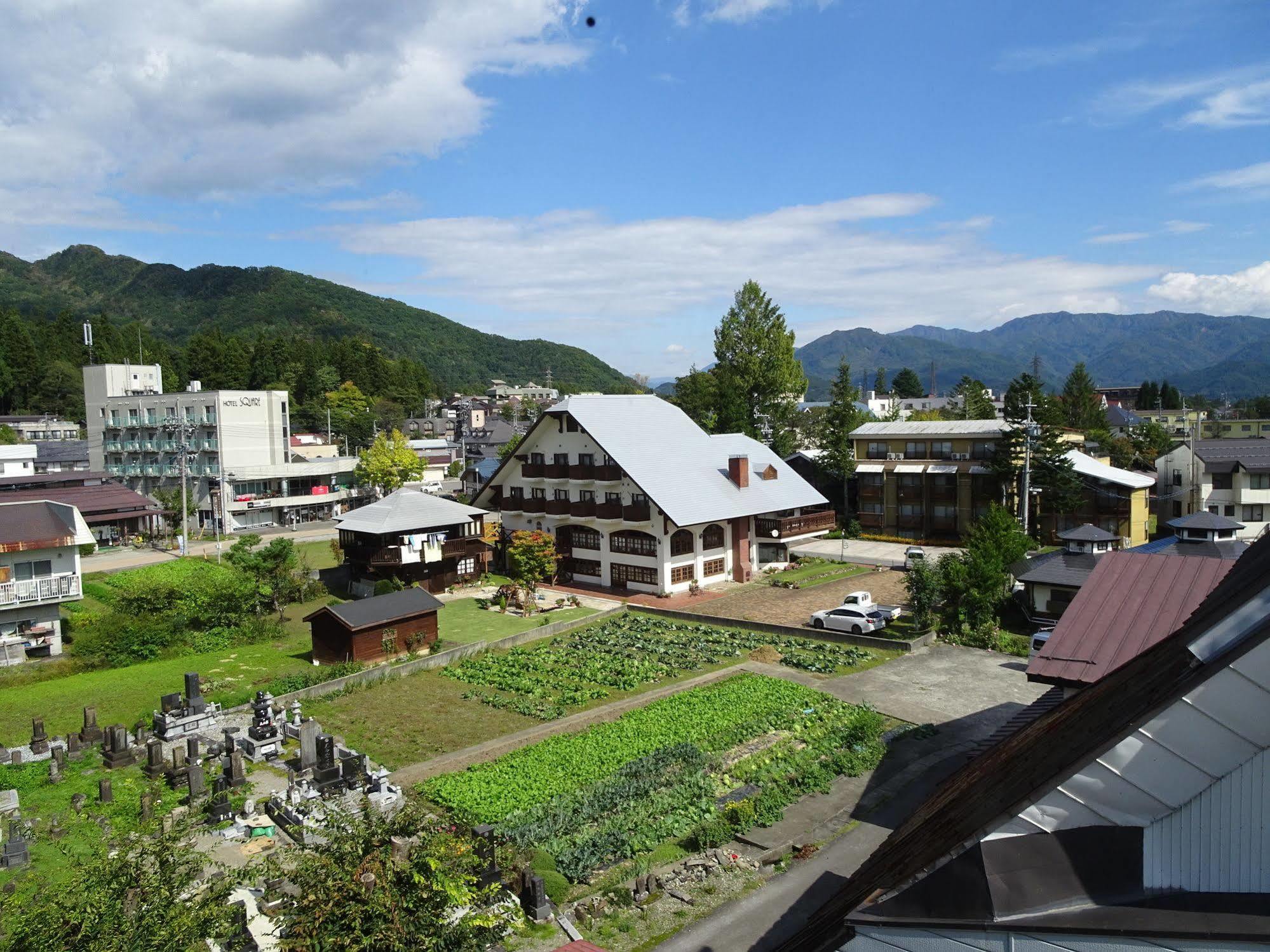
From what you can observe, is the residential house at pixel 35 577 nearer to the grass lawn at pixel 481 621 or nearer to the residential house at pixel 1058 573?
the grass lawn at pixel 481 621

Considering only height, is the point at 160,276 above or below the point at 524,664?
above

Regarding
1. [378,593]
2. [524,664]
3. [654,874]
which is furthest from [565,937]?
[378,593]

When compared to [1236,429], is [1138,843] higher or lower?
lower

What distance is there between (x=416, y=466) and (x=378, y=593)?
32.3m

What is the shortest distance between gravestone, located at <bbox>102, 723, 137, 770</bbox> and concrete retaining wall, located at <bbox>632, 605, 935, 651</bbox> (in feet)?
61.1

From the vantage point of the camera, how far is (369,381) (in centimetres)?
10975

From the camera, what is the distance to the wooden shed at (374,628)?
2595 cm

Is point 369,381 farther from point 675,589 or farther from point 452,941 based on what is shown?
point 452,941

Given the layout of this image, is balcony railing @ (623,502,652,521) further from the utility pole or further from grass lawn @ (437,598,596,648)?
the utility pole

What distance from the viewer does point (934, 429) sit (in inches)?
1892

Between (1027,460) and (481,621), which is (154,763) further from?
(1027,460)

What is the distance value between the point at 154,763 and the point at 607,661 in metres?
13.0

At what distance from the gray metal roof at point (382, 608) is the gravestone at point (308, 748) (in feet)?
24.8

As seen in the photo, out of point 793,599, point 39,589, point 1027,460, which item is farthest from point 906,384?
point 39,589
